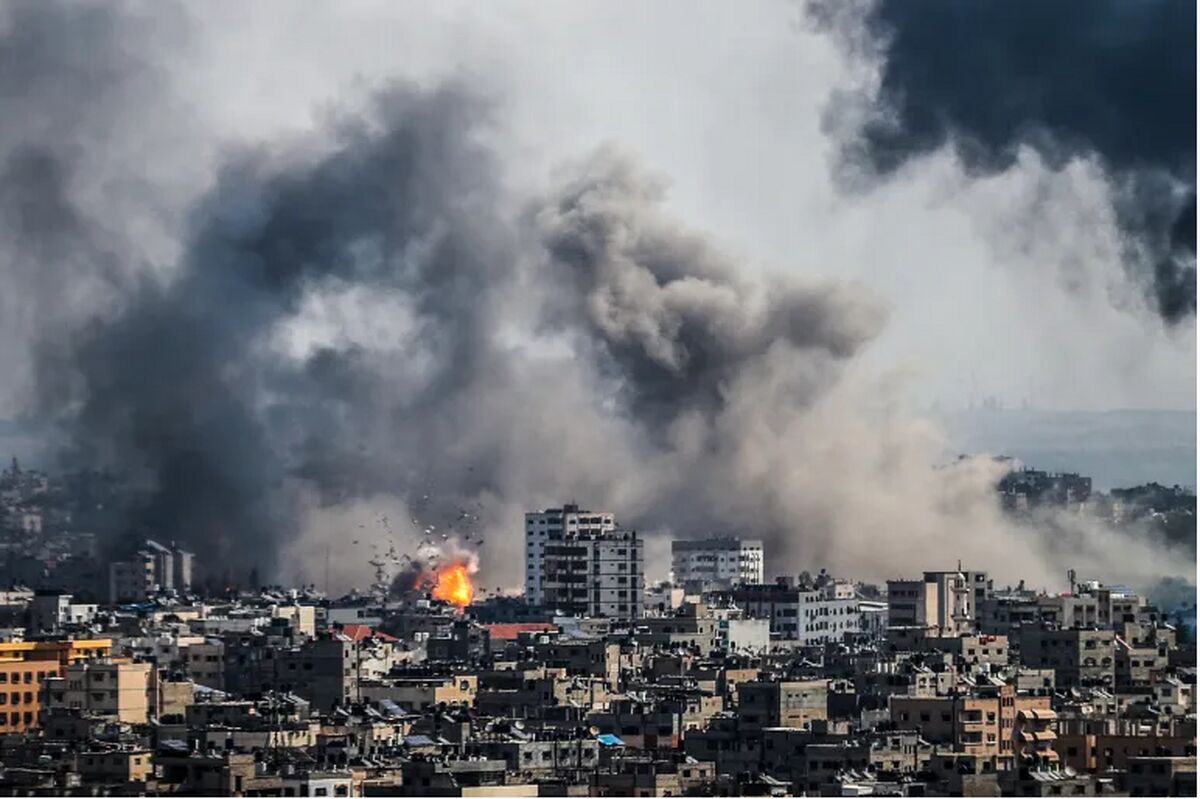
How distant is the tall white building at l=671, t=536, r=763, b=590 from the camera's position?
5750cm

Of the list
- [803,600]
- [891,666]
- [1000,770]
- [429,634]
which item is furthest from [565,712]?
[803,600]

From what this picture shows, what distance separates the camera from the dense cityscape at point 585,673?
2864 centimetres

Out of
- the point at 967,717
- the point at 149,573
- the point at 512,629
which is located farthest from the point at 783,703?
the point at 149,573

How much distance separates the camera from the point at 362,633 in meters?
47.8

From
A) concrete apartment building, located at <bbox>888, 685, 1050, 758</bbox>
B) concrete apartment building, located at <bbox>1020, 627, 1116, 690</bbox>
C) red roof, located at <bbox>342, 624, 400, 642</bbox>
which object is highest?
red roof, located at <bbox>342, 624, 400, 642</bbox>

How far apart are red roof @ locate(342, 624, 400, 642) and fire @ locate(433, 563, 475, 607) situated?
688 centimetres

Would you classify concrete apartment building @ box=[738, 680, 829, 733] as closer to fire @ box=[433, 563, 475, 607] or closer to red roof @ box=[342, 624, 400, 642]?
red roof @ box=[342, 624, 400, 642]

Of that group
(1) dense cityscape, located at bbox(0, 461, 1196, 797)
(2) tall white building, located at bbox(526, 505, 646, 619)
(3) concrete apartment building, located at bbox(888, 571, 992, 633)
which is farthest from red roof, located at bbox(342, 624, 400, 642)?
(2) tall white building, located at bbox(526, 505, 646, 619)

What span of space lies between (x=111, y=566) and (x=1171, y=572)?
13780 millimetres

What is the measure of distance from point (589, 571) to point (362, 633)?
8.37 metres

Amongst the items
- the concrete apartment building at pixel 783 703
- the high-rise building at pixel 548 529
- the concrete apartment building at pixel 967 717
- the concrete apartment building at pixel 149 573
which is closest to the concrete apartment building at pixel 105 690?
the concrete apartment building at pixel 783 703

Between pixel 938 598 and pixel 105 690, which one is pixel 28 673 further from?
pixel 938 598

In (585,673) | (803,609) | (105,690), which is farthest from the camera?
(803,609)

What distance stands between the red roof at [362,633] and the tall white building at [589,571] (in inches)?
230
